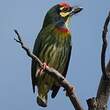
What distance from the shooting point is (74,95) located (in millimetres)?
5203

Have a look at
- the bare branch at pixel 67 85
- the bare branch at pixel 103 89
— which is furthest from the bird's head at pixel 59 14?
the bare branch at pixel 103 89

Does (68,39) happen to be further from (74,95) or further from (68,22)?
(74,95)

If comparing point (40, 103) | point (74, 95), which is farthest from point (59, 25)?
point (74, 95)

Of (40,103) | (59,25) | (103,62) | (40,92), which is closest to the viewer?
(103,62)

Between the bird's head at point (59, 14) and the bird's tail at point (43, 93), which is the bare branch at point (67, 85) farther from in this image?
the bird's head at point (59, 14)

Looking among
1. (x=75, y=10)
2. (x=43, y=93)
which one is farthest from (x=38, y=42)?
(x=43, y=93)

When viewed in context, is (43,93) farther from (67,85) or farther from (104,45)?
(104,45)

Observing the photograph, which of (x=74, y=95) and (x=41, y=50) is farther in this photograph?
(x=41, y=50)

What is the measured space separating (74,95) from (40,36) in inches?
177

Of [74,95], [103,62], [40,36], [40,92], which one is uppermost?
[103,62]

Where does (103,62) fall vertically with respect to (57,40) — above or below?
above

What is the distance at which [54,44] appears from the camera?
375 inches

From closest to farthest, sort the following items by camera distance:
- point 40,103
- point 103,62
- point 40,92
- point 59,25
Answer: point 103,62
point 40,103
point 40,92
point 59,25

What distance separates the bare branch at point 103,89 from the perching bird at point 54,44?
423 cm
